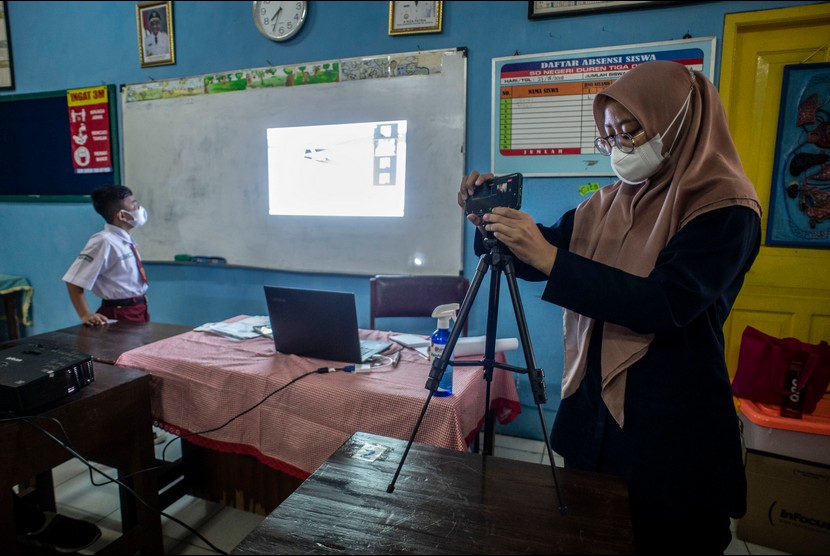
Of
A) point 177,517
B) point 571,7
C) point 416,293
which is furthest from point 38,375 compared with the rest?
point 571,7

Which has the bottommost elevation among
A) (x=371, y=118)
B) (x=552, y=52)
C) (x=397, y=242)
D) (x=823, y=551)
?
(x=823, y=551)

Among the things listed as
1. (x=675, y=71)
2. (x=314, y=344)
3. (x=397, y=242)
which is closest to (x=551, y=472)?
(x=675, y=71)

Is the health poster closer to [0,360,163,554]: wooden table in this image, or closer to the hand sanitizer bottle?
[0,360,163,554]: wooden table

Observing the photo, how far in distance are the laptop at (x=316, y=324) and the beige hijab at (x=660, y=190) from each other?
77 centimetres

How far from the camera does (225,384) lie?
1.61 metres

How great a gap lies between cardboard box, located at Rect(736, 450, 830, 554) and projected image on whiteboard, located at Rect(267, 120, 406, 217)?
6.81 ft

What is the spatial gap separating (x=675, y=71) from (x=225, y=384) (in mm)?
1565

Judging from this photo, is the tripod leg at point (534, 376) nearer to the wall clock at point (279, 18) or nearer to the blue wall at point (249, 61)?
the blue wall at point (249, 61)

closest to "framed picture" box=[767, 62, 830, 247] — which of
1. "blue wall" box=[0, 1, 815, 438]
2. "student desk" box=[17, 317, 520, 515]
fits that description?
"blue wall" box=[0, 1, 815, 438]

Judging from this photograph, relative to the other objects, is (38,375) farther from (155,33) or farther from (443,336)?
(155,33)

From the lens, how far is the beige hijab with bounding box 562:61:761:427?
2.82 feet

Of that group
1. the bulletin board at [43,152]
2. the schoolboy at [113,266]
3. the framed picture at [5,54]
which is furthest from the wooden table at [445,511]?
the framed picture at [5,54]

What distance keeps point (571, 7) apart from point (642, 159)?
182cm

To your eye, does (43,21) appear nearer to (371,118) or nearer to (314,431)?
(371,118)
